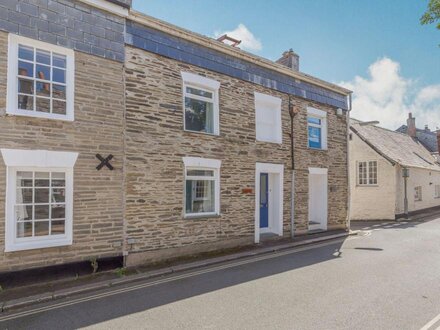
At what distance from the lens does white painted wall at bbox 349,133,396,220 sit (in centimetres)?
1923

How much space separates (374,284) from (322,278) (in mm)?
1105

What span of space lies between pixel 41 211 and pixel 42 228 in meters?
0.41

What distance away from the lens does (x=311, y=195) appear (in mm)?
14484

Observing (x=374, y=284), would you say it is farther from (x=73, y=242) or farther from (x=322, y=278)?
(x=73, y=242)

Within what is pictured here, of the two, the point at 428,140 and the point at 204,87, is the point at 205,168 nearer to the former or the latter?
the point at 204,87

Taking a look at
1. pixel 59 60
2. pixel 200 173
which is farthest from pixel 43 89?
pixel 200 173

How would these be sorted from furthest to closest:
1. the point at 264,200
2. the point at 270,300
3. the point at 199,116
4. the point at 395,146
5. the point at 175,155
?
1. the point at 395,146
2. the point at 264,200
3. the point at 199,116
4. the point at 175,155
5. the point at 270,300

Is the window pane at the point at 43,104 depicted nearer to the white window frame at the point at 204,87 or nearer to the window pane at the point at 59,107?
the window pane at the point at 59,107

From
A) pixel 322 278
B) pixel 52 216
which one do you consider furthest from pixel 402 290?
pixel 52 216

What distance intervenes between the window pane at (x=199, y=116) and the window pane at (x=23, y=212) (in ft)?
16.2

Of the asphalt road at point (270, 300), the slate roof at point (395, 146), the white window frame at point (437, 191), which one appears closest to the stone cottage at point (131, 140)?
the asphalt road at point (270, 300)

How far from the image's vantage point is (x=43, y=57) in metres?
7.32

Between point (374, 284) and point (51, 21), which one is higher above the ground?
point (51, 21)

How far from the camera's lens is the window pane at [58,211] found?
7309 millimetres
